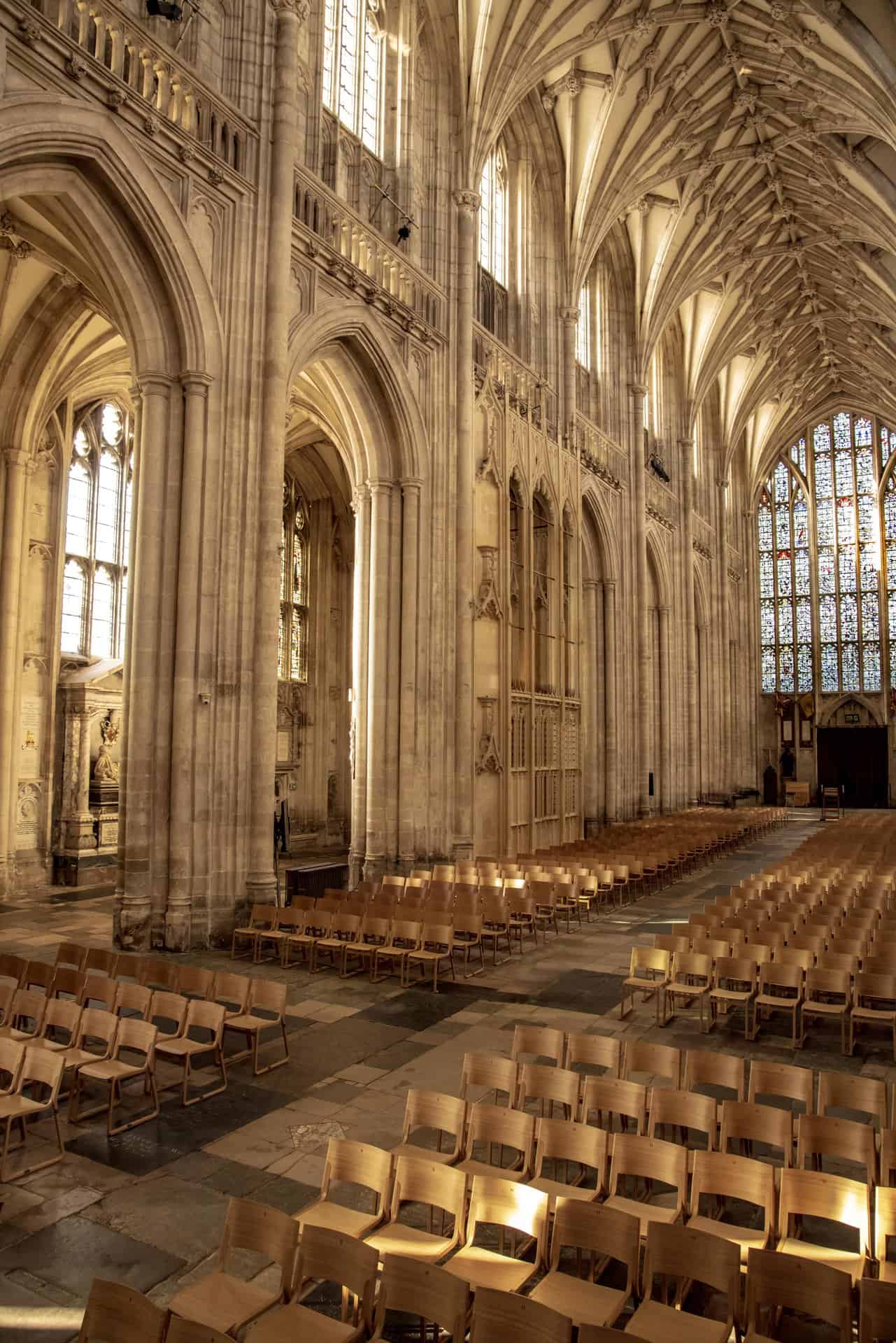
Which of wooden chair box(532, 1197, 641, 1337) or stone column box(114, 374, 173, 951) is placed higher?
stone column box(114, 374, 173, 951)

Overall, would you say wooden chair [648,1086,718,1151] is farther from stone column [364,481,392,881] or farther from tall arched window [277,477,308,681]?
tall arched window [277,477,308,681]

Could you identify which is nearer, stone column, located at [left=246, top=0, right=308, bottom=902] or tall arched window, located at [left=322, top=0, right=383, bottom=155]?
stone column, located at [left=246, top=0, right=308, bottom=902]

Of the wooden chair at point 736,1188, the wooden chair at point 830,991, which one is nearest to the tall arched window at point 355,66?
the wooden chair at point 830,991

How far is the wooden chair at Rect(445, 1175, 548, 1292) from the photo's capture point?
400 centimetres

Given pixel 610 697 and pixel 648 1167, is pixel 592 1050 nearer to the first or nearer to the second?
pixel 648 1167

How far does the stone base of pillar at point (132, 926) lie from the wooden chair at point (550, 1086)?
24.4ft

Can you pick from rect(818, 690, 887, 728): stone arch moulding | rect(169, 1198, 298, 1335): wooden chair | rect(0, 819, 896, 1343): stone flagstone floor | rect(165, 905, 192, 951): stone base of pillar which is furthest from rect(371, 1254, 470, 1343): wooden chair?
rect(818, 690, 887, 728): stone arch moulding

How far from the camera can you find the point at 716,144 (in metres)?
28.0

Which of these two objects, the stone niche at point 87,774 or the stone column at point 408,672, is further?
the stone niche at point 87,774

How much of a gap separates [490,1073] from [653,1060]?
107cm

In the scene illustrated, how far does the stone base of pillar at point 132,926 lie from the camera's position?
11812 mm

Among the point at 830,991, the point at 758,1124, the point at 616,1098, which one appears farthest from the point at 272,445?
the point at 758,1124

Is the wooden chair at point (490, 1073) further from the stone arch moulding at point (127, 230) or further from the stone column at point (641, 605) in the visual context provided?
the stone column at point (641, 605)

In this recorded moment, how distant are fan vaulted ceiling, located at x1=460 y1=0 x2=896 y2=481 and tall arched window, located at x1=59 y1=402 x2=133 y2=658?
10.3 m
